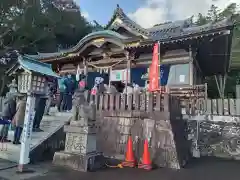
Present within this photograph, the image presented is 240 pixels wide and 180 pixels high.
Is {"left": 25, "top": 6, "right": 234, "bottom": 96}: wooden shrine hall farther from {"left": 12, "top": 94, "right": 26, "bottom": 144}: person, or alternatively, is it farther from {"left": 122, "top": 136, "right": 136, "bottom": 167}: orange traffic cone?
{"left": 12, "top": 94, "right": 26, "bottom": 144}: person

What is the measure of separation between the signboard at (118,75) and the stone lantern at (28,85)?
275 inches

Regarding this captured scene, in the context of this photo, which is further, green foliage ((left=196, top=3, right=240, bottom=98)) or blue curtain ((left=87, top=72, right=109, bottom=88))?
green foliage ((left=196, top=3, right=240, bottom=98))

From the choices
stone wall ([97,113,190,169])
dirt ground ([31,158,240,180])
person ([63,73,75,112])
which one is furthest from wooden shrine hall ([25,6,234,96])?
dirt ground ([31,158,240,180])

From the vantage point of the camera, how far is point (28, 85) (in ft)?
21.1

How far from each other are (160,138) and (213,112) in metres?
3.36

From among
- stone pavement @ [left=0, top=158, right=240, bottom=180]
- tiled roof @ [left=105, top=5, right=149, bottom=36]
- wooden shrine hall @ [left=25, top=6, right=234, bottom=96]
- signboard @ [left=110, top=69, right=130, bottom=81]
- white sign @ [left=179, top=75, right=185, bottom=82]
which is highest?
tiled roof @ [left=105, top=5, right=149, bottom=36]

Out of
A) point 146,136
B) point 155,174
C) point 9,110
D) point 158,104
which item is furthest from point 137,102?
point 9,110

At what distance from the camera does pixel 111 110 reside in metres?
8.41

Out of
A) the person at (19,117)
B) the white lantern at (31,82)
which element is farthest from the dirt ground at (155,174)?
the white lantern at (31,82)

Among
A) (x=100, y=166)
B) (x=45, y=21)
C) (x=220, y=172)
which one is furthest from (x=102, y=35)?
(x=45, y=21)

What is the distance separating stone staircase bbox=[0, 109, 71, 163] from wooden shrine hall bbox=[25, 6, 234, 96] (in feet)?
17.7

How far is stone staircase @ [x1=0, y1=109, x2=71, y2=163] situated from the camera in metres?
7.22

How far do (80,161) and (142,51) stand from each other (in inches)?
327

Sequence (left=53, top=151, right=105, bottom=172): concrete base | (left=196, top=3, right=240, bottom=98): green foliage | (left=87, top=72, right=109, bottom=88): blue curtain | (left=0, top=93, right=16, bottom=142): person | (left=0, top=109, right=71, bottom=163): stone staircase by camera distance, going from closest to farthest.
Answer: (left=53, top=151, right=105, bottom=172): concrete base < (left=0, top=109, right=71, bottom=163): stone staircase < (left=0, top=93, right=16, bottom=142): person < (left=87, top=72, right=109, bottom=88): blue curtain < (left=196, top=3, right=240, bottom=98): green foliage
